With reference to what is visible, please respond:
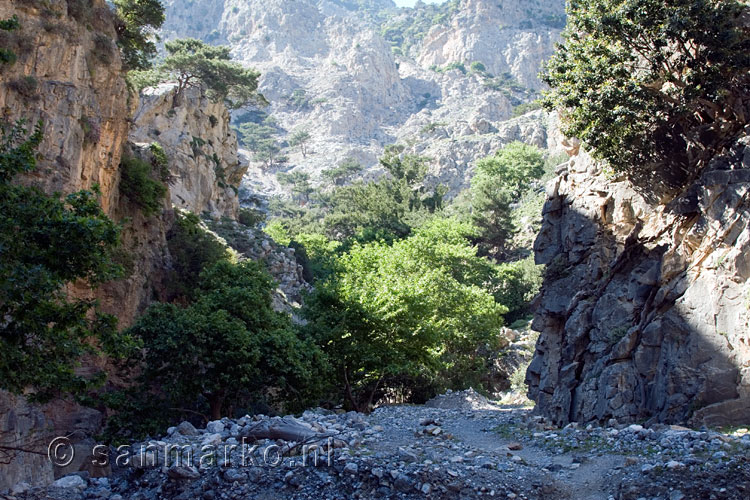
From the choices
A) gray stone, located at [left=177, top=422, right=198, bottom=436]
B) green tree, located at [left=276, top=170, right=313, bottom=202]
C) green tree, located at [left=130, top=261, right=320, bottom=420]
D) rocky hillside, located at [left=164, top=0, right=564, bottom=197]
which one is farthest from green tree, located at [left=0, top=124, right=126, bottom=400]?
rocky hillside, located at [left=164, top=0, right=564, bottom=197]

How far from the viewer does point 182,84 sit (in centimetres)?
4759

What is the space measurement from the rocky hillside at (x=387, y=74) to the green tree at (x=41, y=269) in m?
99.5

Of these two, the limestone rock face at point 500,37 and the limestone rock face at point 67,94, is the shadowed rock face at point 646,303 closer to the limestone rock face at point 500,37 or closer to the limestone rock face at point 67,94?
the limestone rock face at point 67,94

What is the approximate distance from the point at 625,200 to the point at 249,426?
1282cm

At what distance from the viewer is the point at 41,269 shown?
8641mm

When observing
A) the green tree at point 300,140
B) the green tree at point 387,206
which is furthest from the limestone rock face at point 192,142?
the green tree at point 300,140

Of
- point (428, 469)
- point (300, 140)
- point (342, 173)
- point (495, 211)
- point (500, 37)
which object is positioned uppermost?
point (500, 37)

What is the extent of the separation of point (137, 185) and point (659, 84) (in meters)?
19.2

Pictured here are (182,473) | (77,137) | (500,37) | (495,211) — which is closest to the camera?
(182,473)

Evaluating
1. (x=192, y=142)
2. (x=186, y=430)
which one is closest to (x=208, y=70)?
(x=192, y=142)

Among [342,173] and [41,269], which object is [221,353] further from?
[342,173]

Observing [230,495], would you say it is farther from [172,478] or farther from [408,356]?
[408,356]

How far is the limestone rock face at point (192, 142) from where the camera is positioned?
4162 centimetres

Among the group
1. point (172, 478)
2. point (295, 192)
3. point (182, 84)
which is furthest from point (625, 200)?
point (295, 192)
